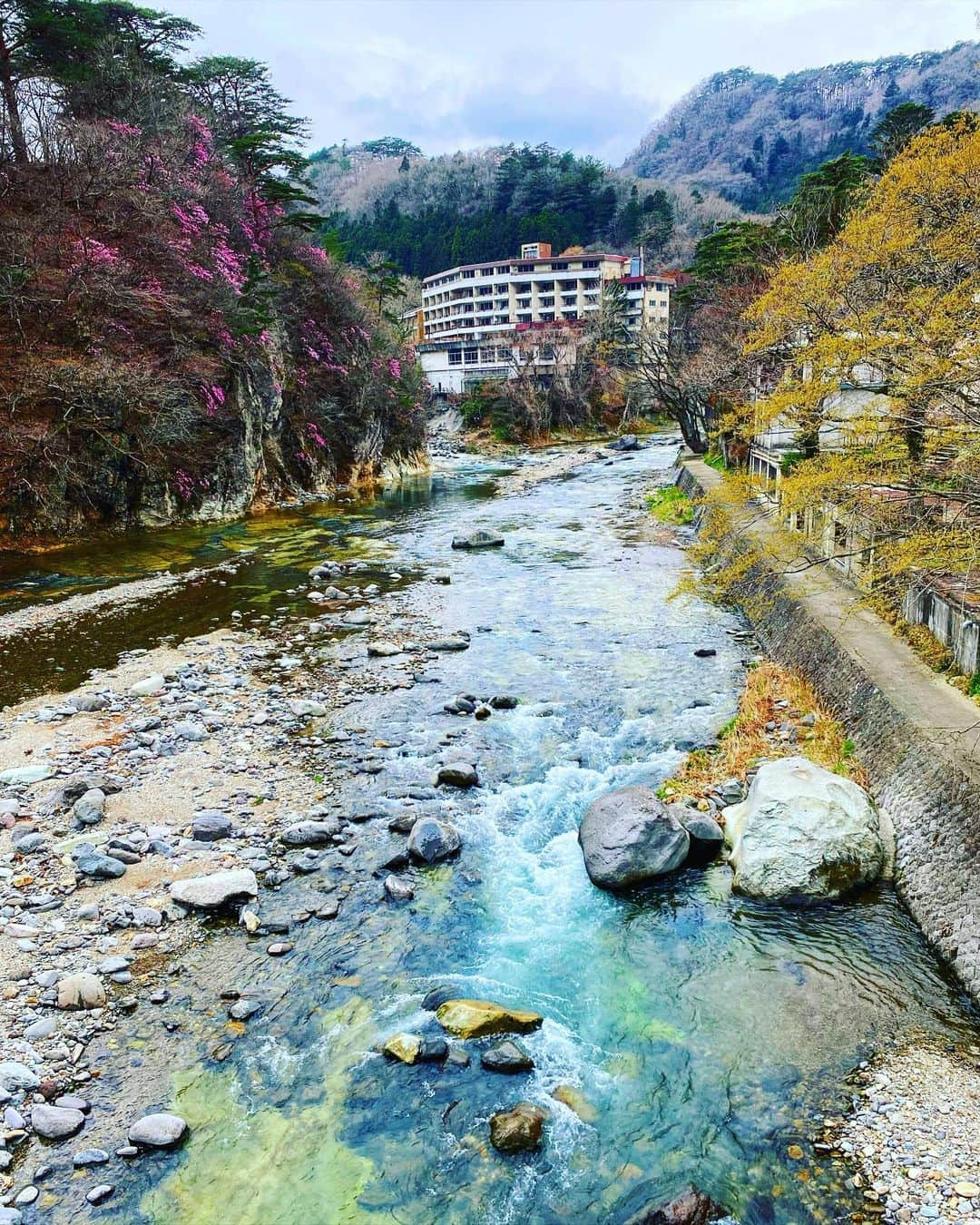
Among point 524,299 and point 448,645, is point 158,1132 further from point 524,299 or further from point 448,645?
point 524,299

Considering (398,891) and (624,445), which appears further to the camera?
(624,445)

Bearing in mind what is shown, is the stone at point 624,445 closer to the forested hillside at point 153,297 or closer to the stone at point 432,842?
the forested hillside at point 153,297

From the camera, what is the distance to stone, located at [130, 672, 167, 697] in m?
14.4

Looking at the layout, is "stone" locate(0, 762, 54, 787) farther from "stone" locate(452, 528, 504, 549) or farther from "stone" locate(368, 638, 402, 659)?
"stone" locate(452, 528, 504, 549)

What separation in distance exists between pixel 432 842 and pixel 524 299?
87565 millimetres

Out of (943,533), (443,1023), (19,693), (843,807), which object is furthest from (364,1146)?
(19,693)

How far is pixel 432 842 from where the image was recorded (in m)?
9.71

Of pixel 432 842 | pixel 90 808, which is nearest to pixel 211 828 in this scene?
pixel 90 808

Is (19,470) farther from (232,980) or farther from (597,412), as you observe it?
(597,412)

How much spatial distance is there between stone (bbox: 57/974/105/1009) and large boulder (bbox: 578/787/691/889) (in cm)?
541

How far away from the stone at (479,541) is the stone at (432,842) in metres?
19.3

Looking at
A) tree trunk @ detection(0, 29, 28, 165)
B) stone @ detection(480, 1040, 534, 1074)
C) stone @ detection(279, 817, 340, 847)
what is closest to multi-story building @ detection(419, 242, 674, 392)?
tree trunk @ detection(0, 29, 28, 165)

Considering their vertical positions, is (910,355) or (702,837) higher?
(910,355)

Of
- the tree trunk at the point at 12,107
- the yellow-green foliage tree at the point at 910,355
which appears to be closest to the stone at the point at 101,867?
the yellow-green foliage tree at the point at 910,355
